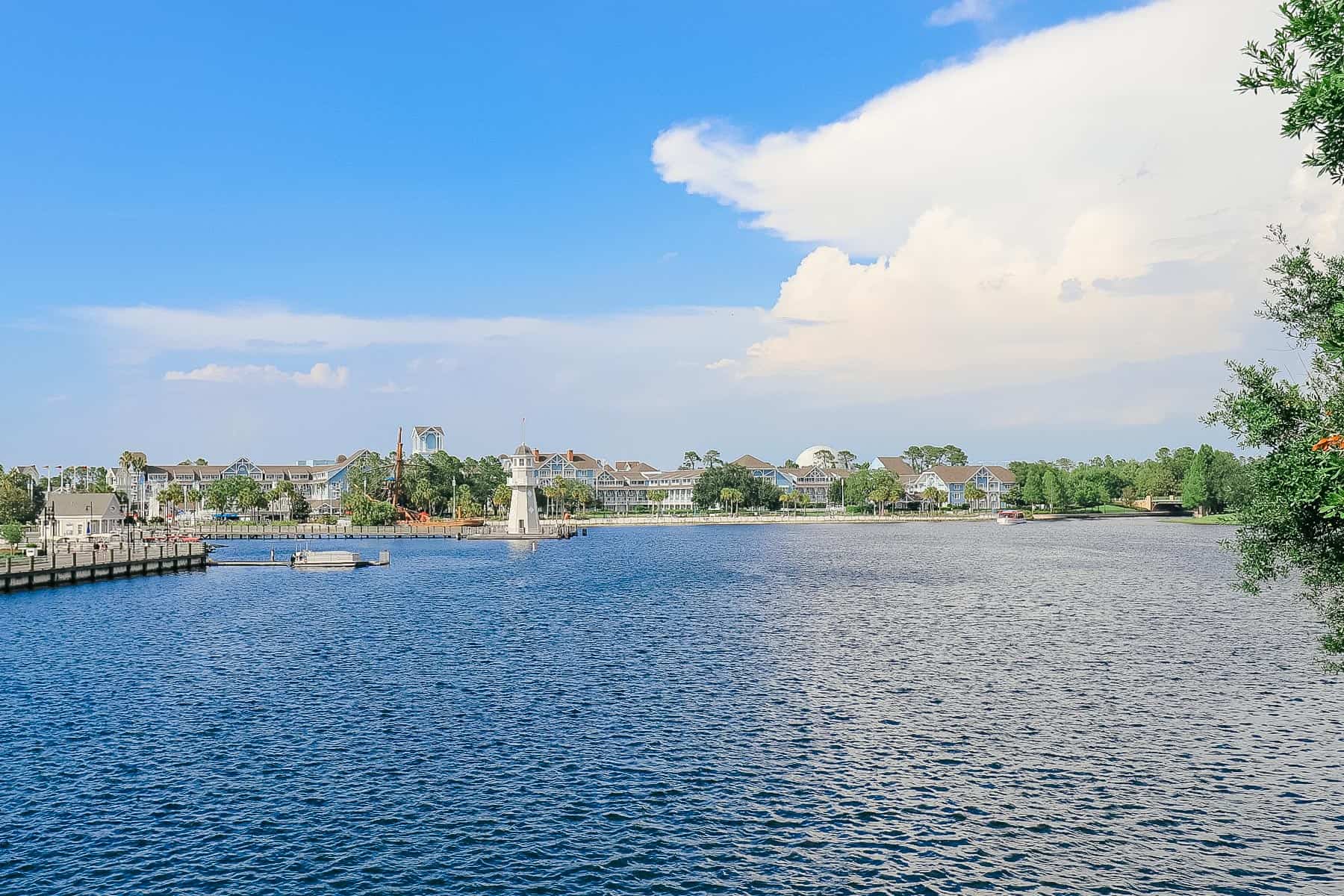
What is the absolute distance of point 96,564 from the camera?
85.6 meters

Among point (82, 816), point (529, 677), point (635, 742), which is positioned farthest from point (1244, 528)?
point (82, 816)

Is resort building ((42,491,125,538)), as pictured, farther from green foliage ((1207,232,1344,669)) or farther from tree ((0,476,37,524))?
green foliage ((1207,232,1344,669))

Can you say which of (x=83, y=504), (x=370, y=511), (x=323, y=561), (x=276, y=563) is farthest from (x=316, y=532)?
(x=323, y=561)

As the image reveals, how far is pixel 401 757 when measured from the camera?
30781mm

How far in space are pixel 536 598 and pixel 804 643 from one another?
2996cm

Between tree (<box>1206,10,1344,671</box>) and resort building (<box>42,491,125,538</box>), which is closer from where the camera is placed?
tree (<box>1206,10,1344,671</box>)

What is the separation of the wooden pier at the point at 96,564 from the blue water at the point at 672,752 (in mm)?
14961

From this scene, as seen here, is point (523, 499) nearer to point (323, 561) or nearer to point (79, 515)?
point (323, 561)

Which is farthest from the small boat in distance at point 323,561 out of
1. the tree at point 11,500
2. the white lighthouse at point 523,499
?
the tree at point 11,500

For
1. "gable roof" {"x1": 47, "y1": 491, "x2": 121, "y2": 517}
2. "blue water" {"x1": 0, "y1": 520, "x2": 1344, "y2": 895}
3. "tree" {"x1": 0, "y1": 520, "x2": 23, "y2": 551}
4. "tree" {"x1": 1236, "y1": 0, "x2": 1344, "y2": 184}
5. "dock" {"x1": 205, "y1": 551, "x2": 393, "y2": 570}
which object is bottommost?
"blue water" {"x1": 0, "y1": 520, "x2": 1344, "y2": 895}

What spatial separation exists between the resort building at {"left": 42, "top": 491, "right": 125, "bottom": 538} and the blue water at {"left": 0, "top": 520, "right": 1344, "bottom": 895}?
82.0 m

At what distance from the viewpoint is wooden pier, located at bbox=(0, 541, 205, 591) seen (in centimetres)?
7700

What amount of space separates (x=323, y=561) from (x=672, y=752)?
84.5 m

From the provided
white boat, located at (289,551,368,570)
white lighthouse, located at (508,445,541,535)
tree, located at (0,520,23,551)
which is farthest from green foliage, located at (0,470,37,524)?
white lighthouse, located at (508,445,541,535)
